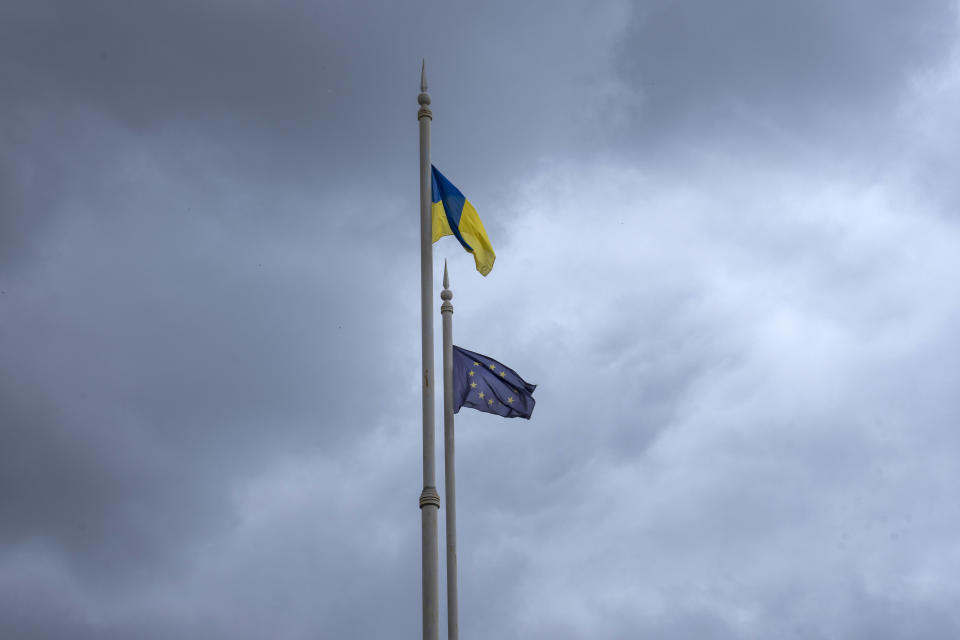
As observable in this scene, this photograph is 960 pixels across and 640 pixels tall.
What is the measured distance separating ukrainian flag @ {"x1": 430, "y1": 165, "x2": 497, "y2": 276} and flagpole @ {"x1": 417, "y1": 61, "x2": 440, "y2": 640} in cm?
A: 93

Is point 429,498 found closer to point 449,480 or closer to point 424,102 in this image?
point 449,480

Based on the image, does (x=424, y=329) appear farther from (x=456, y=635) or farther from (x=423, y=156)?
(x=456, y=635)

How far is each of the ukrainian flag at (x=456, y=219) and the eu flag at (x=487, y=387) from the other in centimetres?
216

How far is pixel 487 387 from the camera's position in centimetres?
2625

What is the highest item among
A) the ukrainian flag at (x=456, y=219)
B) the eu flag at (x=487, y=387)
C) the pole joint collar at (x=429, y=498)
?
the ukrainian flag at (x=456, y=219)

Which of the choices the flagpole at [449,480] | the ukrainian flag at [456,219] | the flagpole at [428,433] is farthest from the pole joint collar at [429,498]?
the ukrainian flag at [456,219]

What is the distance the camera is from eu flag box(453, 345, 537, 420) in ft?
84.3

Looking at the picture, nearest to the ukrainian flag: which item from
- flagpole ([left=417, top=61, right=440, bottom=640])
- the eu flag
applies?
flagpole ([left=417, top=61, right=440, bottom=640])

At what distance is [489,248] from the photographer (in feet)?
87.7

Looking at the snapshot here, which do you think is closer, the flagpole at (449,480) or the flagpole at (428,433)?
the flagpole at (428,433)

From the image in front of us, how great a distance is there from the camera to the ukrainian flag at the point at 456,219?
25.3m

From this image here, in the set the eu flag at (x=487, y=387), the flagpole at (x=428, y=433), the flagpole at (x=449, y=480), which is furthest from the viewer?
the eu flag at (x=487, y=387)

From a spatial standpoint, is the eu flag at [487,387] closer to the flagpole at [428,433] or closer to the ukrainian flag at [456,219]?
the ukrainian flag at [456,219]

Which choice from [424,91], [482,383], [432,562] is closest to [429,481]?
[432,562]
